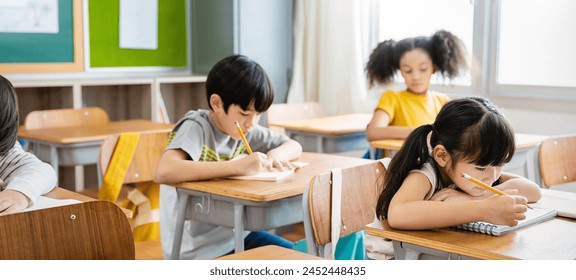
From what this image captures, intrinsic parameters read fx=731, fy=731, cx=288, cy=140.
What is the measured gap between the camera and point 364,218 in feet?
6.29

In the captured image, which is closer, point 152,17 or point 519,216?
point 519,216

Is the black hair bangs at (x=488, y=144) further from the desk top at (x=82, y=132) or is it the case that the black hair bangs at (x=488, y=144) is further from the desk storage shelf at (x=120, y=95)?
the desk storage shelf at (x=120, y=95)

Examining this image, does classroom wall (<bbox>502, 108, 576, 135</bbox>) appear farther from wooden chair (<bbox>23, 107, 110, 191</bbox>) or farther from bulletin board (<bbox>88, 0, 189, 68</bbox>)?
bulletin board (<bbox>88, 0, 189, 68</bbox>)

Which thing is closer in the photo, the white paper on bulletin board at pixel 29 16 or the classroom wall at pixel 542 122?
the classroom wall at pixel 542 122

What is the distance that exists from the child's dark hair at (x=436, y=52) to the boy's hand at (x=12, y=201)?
2.17 metres

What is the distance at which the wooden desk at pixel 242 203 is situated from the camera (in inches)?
78.1

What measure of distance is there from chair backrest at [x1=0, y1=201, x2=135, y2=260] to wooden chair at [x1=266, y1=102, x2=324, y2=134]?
2512mm

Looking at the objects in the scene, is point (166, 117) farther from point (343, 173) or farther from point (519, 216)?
point (519, 216)

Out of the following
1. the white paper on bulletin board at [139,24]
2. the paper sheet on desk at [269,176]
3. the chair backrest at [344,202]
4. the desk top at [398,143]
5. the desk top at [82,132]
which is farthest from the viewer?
the white paper on bulletin board at [139,24]

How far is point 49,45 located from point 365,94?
1.91 metres

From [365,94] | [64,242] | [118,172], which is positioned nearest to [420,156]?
[64,242]

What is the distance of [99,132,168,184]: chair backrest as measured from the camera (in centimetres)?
259

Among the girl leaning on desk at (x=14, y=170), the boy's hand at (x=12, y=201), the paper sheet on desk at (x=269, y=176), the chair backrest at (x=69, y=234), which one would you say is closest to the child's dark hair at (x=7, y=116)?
the girl leaning on desk at (x=14, y=170)

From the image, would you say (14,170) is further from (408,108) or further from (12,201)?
(408,108)
